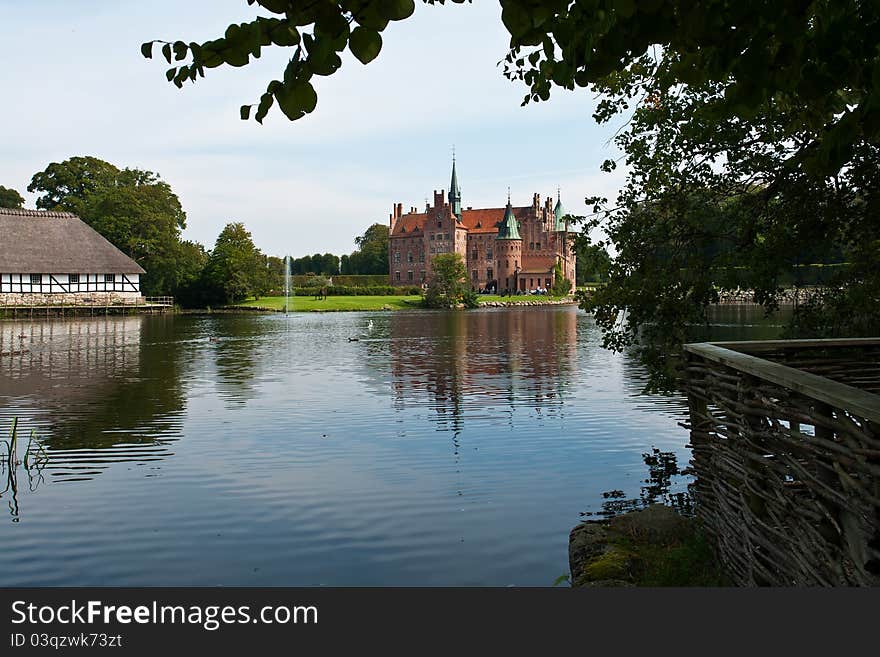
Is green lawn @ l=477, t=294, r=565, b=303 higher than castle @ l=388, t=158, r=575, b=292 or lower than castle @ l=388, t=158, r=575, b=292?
lower

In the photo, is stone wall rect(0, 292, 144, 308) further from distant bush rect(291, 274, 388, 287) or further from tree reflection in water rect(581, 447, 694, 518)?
tree reflection in water rect(581, 447, 694, 518)

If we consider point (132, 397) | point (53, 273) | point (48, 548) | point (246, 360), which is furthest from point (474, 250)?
point (48, 548)

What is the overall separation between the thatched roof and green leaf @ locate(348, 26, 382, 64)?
68566 mm

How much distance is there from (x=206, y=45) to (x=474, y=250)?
123 meters

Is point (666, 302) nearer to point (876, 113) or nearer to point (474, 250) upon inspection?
point (876, 113)

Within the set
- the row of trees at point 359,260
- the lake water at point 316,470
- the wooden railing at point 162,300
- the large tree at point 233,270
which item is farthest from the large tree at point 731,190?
the row of trees at point 359,260

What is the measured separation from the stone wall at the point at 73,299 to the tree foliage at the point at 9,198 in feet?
116

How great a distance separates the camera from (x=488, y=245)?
411 ft

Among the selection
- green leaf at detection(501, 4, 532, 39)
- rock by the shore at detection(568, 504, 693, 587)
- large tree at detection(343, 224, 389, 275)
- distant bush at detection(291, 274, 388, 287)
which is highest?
large tree at detection(343, 224, 389, 275)

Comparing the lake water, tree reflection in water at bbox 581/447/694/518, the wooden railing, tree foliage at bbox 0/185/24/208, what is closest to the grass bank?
the lake water

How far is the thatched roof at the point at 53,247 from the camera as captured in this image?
64625 mm

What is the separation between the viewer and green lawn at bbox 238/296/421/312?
82688mm

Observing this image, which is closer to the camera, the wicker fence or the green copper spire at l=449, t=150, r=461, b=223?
the wicker fence

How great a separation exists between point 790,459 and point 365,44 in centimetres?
329
